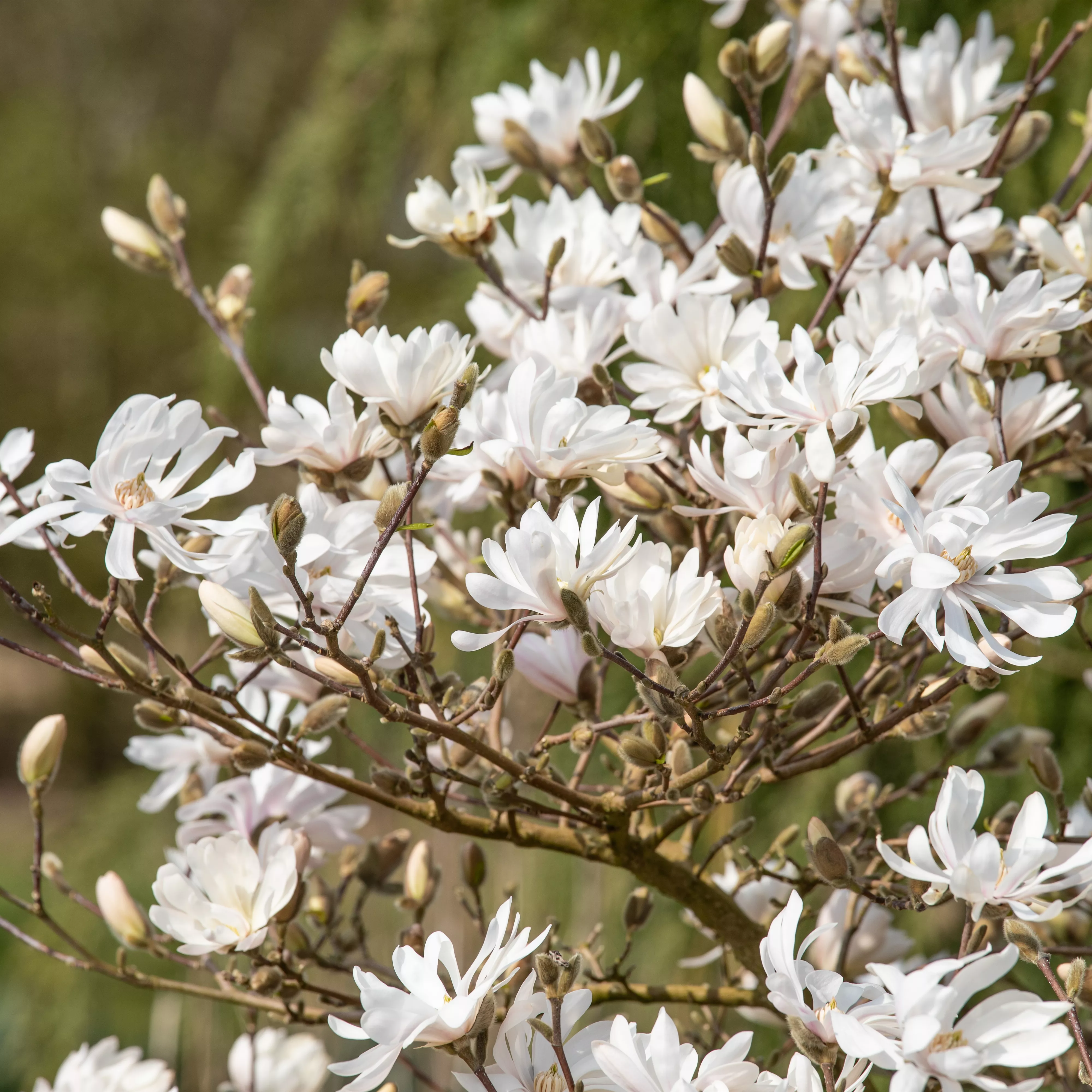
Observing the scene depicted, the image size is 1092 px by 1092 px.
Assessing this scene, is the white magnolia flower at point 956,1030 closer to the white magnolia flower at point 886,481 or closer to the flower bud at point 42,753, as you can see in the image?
the white magnolia flower at point 886,481

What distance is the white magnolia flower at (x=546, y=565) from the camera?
1.15 ft

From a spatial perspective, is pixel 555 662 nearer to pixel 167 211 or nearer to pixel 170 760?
pixel 170 760

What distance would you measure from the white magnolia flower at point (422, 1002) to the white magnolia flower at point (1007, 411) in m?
0.26

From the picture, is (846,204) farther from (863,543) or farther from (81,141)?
(81,141)

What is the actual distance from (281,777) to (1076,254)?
424mm

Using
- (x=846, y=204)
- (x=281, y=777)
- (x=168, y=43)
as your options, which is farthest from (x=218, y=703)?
(x=168, y=43)

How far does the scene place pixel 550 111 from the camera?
1.97ft

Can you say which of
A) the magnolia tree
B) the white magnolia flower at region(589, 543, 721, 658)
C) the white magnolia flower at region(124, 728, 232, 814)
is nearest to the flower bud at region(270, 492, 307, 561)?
the magnolia tree

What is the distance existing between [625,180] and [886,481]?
8.5 inches

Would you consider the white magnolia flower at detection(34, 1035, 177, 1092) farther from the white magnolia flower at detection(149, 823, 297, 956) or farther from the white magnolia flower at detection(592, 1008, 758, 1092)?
the white magnolia flower at detection(592, 1008, 758, 1092)

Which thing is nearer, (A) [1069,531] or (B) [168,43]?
(A) [1069,531]

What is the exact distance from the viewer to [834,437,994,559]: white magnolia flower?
1.29 feet

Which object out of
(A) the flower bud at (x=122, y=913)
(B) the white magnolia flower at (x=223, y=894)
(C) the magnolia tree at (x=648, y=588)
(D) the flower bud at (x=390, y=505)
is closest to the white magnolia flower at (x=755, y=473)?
(C) the magnolia tree at (x=648, y=588)

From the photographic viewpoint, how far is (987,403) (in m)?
0.42
